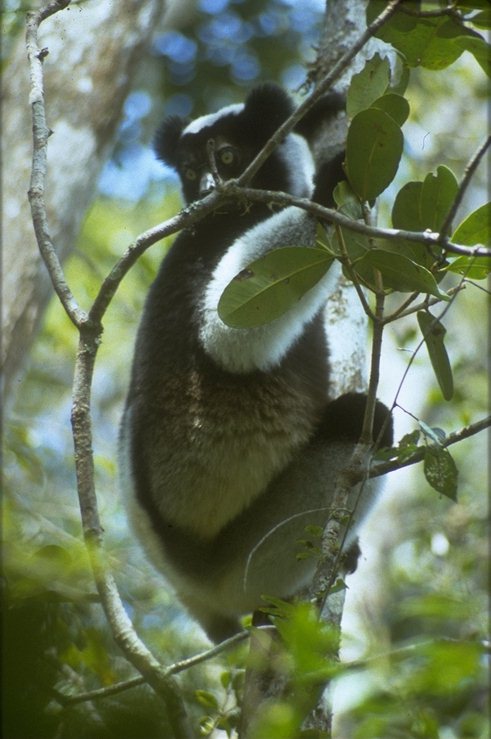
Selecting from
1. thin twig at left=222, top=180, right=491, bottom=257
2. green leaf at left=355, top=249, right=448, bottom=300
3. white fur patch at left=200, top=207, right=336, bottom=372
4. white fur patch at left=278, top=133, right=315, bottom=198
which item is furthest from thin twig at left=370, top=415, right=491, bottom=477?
white fur patch at left=278, top=133, right=315, bottom=198

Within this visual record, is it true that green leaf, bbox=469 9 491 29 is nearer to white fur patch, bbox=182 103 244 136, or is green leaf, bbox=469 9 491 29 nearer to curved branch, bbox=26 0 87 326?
curved branch, bbox=26 0 87 326

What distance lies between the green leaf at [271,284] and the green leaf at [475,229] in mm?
391

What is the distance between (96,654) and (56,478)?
257 inches

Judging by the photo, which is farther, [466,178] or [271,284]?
[271,284]

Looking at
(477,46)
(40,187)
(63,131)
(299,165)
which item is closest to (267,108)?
(299,165)

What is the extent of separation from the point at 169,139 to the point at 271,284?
270 centimetres

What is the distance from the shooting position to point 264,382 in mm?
3436

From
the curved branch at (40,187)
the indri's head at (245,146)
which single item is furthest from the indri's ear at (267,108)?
the curved branch at (40,187)

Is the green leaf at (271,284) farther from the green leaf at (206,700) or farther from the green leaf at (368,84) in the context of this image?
the green leaf at (206,700)

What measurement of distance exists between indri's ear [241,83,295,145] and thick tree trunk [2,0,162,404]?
4.13 ft

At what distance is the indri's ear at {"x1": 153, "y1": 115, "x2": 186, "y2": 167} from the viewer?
4750 mm

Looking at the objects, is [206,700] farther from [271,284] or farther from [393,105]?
[393,105]

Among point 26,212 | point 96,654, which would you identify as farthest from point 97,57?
point 96,654

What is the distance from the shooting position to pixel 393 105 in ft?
8.13
